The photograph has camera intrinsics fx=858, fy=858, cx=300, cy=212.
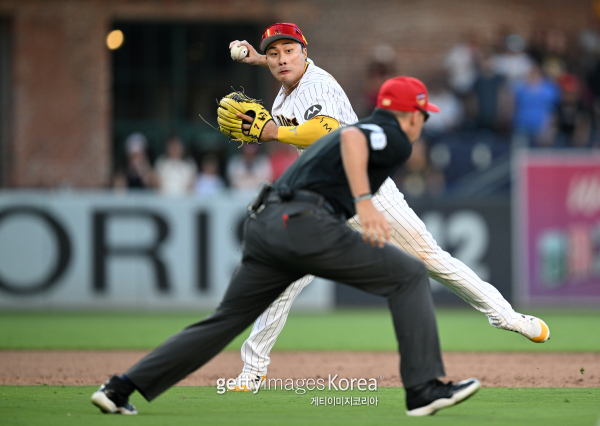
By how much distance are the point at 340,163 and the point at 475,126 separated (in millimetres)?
11739

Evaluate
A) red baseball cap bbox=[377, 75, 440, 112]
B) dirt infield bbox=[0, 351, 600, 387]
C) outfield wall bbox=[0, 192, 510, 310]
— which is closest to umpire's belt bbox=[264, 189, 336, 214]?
red baseball cap bbox=[377, 75, 440, 112]

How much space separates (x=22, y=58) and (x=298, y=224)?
14848 mm

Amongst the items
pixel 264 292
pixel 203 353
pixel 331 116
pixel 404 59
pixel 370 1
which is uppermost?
pixel 370 1

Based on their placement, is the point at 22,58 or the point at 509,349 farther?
the point at 22,58

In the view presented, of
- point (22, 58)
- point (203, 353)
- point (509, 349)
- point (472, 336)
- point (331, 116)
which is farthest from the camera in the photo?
point (22, 58)

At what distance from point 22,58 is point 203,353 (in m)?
14.7

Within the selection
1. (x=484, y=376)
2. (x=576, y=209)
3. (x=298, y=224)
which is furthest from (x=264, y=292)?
(x=576, y=209)

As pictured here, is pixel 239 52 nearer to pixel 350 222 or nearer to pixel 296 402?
pixel 350 222

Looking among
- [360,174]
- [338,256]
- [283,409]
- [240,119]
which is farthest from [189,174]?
[360,174]

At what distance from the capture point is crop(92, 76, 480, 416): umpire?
461 centimetres

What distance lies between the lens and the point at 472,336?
1059 centimetres

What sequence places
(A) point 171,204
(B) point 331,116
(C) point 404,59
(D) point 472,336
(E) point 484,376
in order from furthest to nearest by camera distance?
(C) point 404,59 < (A) point 171,204 < (D) point 472,336 < (E) point 484,376 < (B) point 331,116

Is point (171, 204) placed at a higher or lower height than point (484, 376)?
higher

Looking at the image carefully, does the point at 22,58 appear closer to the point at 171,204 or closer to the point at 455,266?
the point at 171,204
